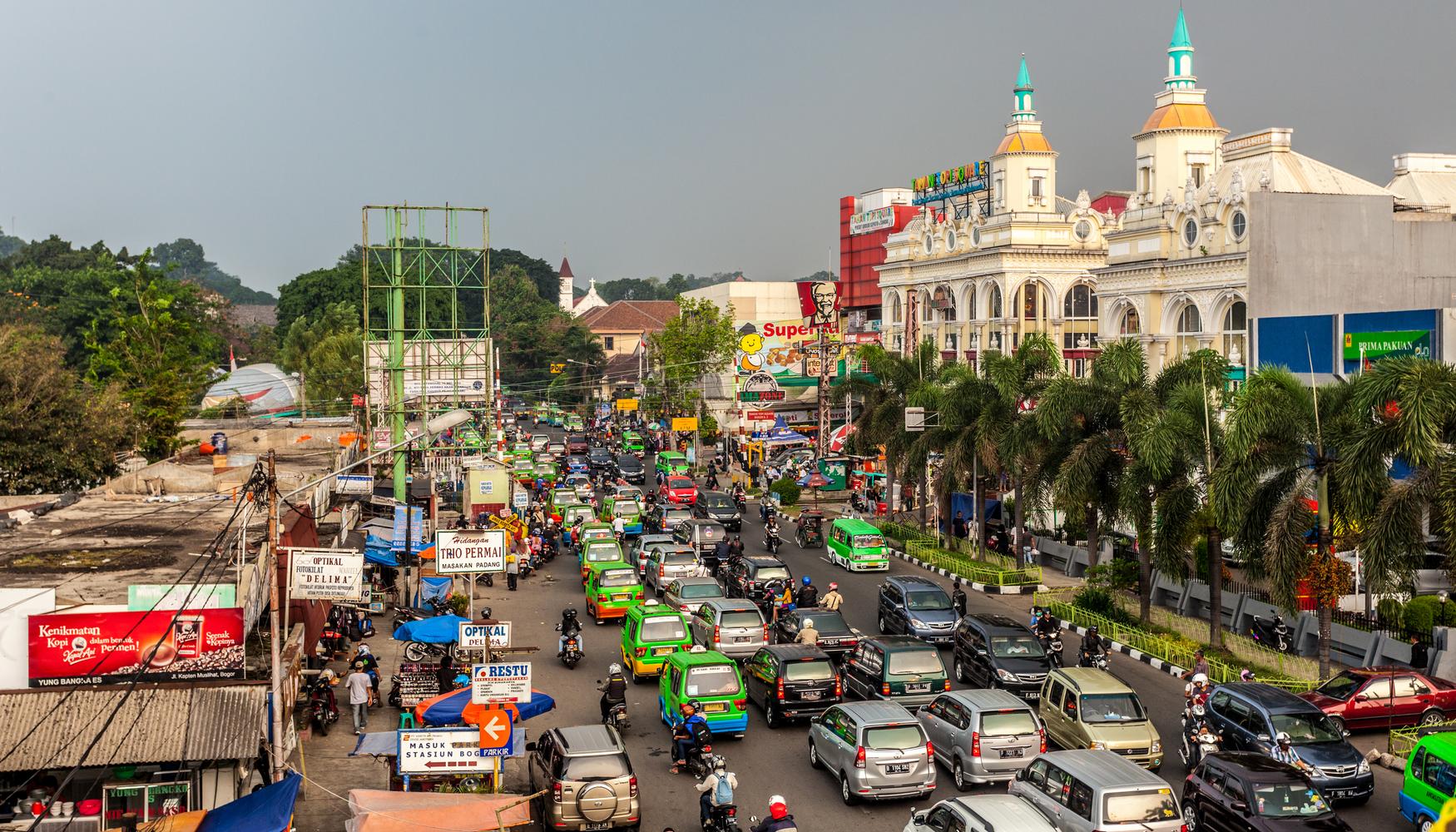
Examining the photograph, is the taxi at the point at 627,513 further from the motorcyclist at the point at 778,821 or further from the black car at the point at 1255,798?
the black car at the point at 1255,798

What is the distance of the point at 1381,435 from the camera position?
2428cm

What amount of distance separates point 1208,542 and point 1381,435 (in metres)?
6.23

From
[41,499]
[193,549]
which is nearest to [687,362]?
[41,499]

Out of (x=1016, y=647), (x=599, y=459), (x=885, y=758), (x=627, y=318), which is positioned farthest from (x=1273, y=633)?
(x=627, y=318)

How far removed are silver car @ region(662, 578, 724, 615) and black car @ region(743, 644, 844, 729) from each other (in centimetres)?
683

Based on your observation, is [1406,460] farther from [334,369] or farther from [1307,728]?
[334,369]

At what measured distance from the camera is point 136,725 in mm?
17438

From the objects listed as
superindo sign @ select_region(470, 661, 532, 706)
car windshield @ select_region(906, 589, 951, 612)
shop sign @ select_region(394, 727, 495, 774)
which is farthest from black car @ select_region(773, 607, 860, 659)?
shop sign @ select_region(394, 727, 495, 774)

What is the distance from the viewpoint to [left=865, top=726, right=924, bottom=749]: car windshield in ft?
61.2

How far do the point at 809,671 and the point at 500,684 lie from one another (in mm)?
6433

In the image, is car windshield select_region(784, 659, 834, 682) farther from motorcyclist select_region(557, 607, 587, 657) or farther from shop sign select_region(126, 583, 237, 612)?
shop sign select_region(126, 583, 237, 612)

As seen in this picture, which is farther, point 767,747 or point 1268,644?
point 1268,644

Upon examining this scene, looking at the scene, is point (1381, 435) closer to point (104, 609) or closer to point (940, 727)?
point (940, 727)

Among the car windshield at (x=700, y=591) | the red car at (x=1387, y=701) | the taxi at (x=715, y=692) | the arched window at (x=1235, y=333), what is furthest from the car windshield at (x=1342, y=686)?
the arched window at (x=1235, y=333)
